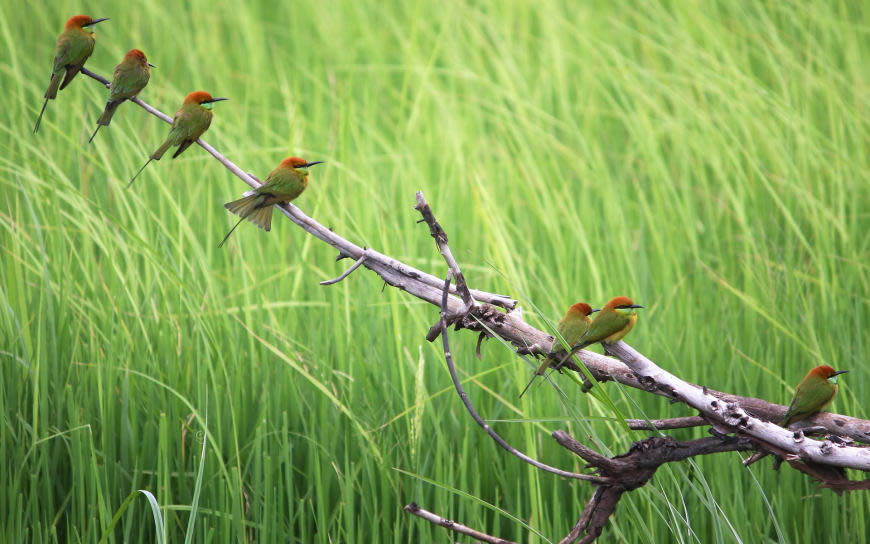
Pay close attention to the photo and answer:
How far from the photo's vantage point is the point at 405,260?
334cm

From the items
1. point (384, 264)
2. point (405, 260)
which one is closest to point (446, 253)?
point (384, 264)

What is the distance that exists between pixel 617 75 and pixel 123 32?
11.2 feet

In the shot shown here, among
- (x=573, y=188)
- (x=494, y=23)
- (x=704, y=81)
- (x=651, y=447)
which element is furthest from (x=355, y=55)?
(x=651, y=447)

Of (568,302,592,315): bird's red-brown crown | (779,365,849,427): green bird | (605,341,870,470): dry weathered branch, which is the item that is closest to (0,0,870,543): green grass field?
(605,341,870,470): dry weathered branch

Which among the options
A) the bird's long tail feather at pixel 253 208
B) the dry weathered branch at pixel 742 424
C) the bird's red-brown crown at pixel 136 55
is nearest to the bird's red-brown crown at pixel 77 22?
the bird's red-brown crown at pixel 136 55

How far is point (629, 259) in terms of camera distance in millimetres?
3500

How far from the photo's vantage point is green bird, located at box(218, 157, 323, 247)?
156 centimetres

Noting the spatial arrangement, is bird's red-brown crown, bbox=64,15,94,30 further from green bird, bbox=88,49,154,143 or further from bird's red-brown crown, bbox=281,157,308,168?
bird's red-brown crown, bbox=281,157,308,168

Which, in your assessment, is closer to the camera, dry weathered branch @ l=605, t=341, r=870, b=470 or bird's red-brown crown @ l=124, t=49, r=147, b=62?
dry weathered branch @ l=605, t=341, r=870, b=470

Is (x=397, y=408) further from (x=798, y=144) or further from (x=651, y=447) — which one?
(x=798, y=144)

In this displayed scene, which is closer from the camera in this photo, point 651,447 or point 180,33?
point 651,447

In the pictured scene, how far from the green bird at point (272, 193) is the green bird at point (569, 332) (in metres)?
0.61

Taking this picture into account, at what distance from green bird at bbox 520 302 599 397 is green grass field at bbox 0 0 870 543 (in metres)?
0.16

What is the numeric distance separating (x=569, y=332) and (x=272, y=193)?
27.1 inches
